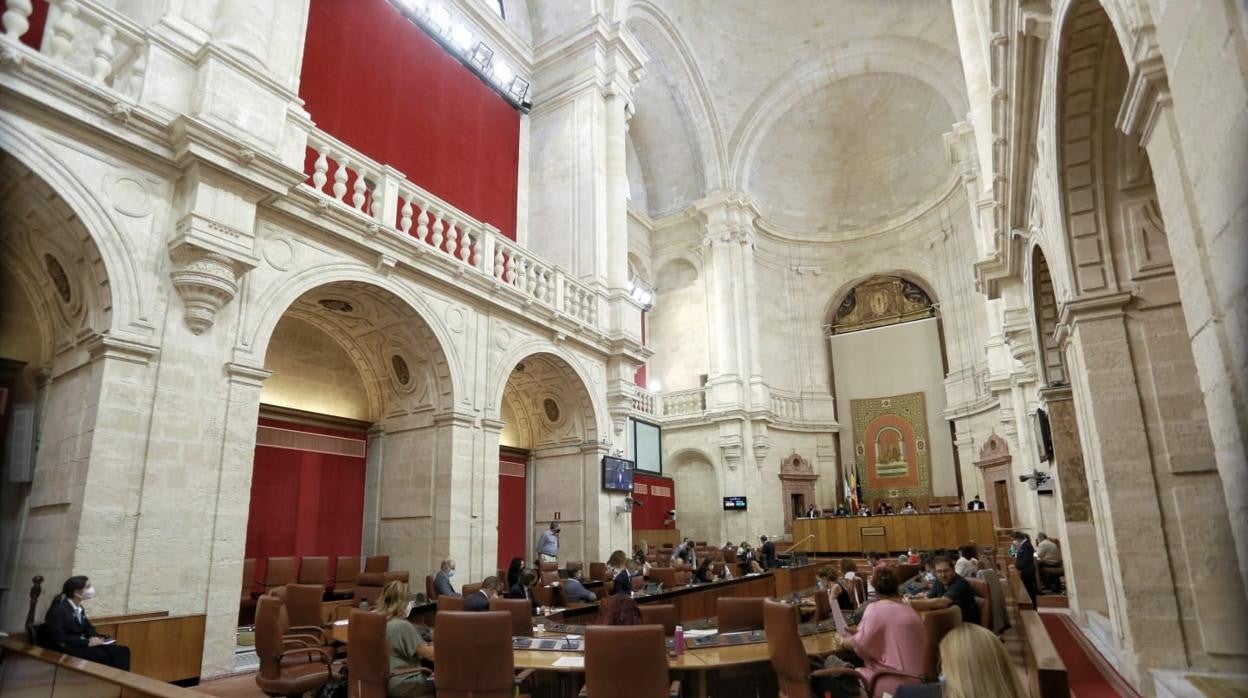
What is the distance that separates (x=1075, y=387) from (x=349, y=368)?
30.3ft

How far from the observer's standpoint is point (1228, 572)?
13.8 ft

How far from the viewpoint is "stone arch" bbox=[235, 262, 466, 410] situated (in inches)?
267

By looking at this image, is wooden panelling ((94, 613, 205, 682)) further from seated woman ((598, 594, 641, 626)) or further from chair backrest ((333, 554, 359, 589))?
seated woman ((598, 594, 641, 626))

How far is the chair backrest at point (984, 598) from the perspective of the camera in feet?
19.4

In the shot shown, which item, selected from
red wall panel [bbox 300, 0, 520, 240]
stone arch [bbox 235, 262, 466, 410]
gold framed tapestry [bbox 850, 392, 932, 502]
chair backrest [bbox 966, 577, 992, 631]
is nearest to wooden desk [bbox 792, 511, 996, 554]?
gold framed tapestry [bbox 850, 392, 932, 502]

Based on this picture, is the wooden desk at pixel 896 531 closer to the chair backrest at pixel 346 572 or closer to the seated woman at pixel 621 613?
the chair backrest at pixel 346 572

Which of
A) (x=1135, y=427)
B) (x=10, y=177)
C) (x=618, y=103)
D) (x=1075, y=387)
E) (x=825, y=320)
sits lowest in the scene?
(x=1135, y=427)

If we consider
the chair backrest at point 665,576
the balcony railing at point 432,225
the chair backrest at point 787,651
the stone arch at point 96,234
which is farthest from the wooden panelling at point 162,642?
the chair backrest at point 665,576

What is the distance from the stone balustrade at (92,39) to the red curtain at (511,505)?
24.3ft

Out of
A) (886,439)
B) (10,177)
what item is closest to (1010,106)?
(10,177)

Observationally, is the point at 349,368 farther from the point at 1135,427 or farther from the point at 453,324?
the point at 1135,427

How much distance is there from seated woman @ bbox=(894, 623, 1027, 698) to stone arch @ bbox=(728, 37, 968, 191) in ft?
62.8

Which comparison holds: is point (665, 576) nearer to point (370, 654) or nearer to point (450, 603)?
point (450, 603)

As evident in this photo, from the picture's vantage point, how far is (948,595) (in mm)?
5484
